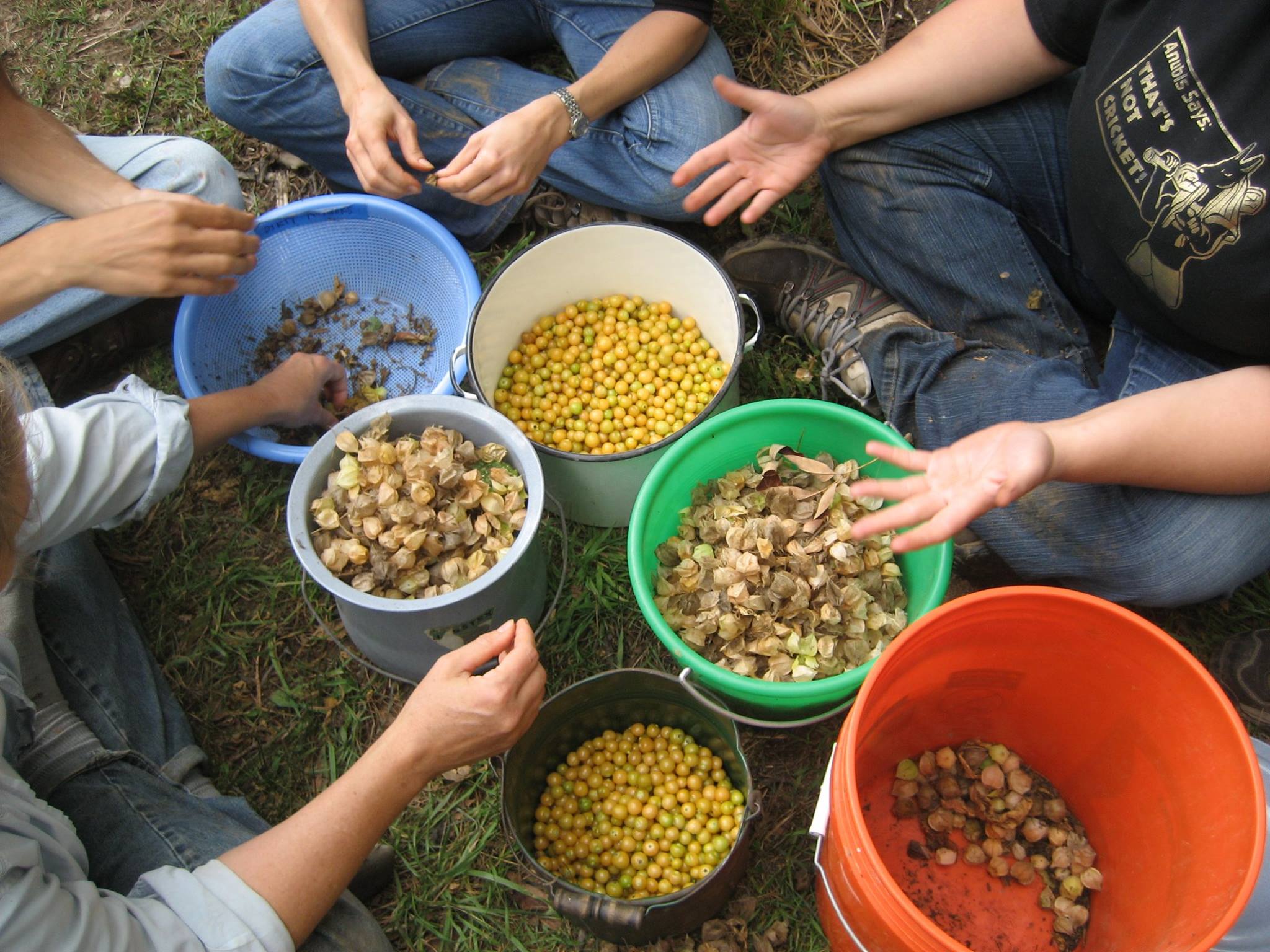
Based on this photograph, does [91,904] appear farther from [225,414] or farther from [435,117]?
[435,117]

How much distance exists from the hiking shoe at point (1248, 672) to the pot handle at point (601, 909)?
1.48 metres

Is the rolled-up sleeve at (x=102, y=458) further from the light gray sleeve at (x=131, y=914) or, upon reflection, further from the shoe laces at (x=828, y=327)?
the shoe laces at (x=828, y=327)

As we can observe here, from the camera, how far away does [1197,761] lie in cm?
148

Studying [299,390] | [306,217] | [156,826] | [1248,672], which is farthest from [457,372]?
[1248,672]

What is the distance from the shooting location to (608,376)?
241cm

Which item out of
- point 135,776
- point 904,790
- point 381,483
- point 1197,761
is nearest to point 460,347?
point 381,483

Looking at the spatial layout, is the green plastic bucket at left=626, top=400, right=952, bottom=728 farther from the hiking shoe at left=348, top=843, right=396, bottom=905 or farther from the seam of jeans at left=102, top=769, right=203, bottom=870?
the seam of jeans at left=102, top=769, right=203, bottom=870

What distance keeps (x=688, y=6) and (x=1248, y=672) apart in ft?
7.13

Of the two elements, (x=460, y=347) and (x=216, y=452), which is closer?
(x=460, y=347)

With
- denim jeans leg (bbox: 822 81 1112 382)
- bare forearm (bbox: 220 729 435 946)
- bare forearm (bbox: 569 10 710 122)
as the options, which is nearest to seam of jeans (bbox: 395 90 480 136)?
bare forearm (bbox: 569 10 710 122)

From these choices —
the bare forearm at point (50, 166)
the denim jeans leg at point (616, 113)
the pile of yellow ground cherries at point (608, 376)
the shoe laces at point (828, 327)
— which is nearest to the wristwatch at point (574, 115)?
the denim jeans leg at point (616, 113)

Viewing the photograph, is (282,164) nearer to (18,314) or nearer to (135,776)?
(18,314)

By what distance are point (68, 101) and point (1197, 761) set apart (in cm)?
369

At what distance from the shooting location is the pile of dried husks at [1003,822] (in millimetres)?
1815
